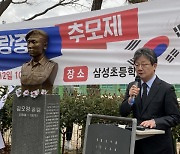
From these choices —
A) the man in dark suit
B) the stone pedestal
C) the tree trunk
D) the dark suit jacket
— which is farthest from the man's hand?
the tree trunk

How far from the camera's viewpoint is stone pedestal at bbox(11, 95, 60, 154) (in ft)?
16.0

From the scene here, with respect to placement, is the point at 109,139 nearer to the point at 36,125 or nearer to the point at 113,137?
the point at 113,137

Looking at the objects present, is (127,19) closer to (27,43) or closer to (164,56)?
(164,56)

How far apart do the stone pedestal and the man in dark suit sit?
89.9 inches

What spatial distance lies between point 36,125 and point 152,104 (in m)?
2.56

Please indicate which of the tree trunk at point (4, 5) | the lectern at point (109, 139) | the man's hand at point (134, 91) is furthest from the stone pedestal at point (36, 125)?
the tree trunk at point (4, 5)

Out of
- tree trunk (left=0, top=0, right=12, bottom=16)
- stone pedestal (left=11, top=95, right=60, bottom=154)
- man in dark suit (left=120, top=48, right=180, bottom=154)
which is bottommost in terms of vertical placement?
stone pedestal (left=11, top=95, right=60, bottom=154)

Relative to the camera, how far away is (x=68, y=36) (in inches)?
192

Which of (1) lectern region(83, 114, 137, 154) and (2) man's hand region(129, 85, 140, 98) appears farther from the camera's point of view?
(2) man's hand region(129, 85, 140, 98)

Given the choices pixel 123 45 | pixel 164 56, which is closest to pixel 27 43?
pixel 123 45

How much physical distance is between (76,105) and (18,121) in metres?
1.45

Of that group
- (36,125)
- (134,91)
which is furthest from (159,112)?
(36,125)

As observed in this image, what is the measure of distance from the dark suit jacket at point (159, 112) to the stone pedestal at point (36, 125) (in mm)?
2296

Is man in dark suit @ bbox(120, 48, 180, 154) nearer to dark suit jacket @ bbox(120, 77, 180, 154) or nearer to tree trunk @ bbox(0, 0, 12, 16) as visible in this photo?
dark suit jacket @ bbox(120, 77, 180, 154)
